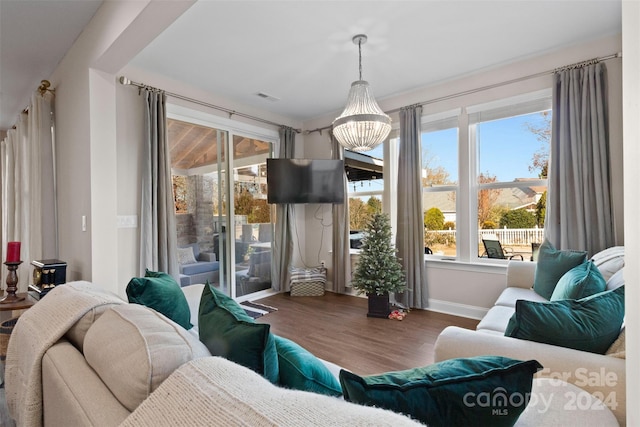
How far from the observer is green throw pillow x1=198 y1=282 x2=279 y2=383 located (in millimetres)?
935

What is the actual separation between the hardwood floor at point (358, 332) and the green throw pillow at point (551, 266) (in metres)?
0.95

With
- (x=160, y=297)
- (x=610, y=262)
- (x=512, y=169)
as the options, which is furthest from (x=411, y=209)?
(x=160, y=297)

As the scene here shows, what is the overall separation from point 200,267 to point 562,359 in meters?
3.64

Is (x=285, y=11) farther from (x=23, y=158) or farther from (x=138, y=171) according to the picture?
(x=23, y=158)

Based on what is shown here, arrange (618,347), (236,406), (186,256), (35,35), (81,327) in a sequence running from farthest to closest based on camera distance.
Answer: (186,256) → (35,35) → (618,347) → (81,327) → (236,406)

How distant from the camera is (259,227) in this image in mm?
4676

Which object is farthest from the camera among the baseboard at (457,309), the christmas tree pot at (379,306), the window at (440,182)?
the window at (440,182)

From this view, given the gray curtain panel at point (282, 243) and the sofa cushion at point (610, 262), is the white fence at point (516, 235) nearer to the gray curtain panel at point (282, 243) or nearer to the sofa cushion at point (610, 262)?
the sofa cushion at point (610, 262)

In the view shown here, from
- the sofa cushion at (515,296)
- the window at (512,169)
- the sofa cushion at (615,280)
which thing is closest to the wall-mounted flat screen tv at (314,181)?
the window at (512,169)

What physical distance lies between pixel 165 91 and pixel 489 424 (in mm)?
3916

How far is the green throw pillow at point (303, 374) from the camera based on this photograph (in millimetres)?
960

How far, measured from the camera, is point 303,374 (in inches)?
38.1

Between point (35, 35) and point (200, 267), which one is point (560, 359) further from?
point (35, 35)

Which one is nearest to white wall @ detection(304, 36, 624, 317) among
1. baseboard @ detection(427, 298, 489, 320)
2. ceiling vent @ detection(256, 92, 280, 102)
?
baseboard @ detection(427, 298, 489, 320)
